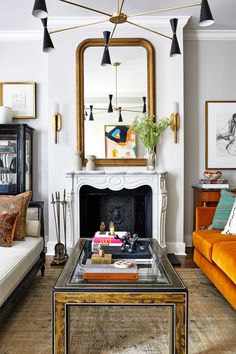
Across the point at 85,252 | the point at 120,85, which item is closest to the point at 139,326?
the point at 85,252

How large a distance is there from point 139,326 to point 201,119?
3.18m

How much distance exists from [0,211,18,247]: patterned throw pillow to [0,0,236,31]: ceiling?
8.23 ft

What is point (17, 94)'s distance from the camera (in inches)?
185

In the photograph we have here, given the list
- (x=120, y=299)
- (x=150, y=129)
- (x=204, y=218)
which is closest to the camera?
(x=120, y=299)

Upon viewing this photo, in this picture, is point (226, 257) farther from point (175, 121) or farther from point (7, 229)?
point (175, 121)

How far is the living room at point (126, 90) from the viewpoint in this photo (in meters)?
Answer: 4.24

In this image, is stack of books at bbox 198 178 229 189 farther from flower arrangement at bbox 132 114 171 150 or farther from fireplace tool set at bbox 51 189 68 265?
fireplace tool set at bbox 51 189 68 265

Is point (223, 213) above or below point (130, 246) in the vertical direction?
above

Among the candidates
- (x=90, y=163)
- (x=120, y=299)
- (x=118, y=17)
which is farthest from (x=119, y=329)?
(x=90, y=163)

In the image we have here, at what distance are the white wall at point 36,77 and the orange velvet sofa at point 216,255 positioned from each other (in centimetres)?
224

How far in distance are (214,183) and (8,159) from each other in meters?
2.62

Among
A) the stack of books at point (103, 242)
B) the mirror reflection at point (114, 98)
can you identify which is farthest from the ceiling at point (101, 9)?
the stack of books at point (103, 242)

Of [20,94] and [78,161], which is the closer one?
[78,161]

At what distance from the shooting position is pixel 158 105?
4.40 meters
